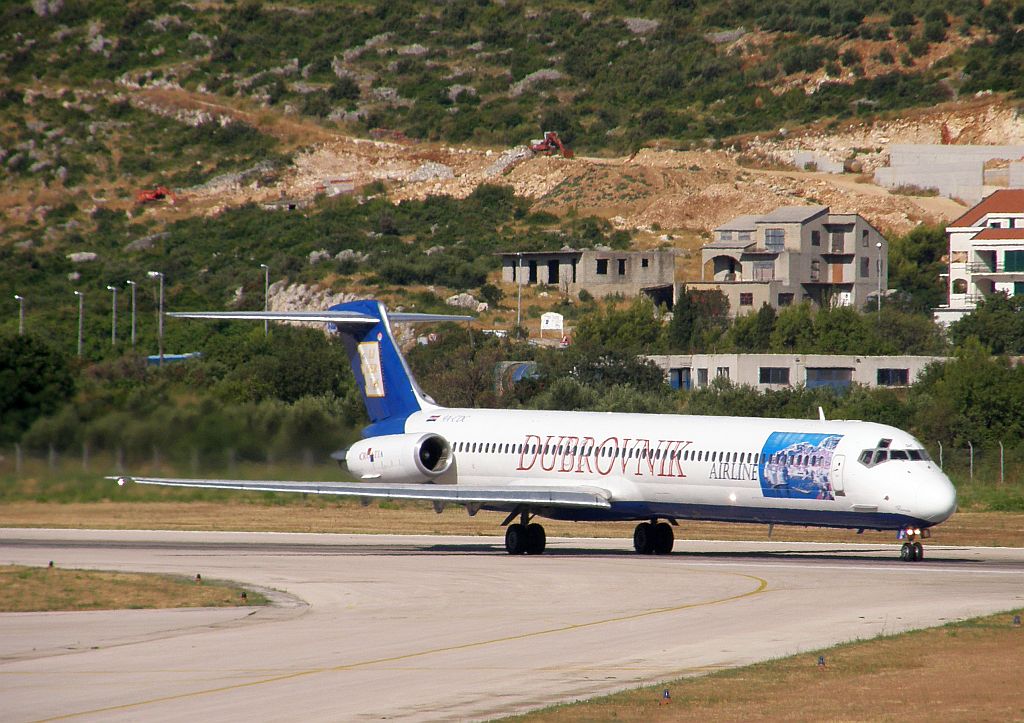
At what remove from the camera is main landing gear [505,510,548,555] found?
34625mm

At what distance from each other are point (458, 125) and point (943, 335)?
246ft

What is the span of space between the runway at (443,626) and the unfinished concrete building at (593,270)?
81.9 m

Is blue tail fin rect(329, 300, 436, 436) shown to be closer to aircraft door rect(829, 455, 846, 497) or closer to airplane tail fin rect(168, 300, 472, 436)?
airplane tail fin rect(168, 300, 472, 436)

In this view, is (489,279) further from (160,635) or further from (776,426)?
(160,635)

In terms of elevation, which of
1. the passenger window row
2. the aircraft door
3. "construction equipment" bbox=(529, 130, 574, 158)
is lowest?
the aircraft door

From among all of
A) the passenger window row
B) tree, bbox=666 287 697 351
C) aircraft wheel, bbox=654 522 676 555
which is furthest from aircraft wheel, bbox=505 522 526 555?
tree, bbox=666 287 697 351

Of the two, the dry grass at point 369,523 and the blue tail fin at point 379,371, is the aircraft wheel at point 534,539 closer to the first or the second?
the blue tail fin at point 379,371

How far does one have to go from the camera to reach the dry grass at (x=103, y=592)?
2408 centimetres

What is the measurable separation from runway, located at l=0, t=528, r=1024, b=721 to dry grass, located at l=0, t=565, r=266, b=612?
78cm

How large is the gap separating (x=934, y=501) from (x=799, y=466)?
271cm

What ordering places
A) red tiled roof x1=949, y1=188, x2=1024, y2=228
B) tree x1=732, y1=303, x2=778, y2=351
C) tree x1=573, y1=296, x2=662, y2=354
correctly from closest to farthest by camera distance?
tree x1=732, y1=303, x2=778, y2=351 < tree x1=573, y1=296, x2=662, y2=354 < red tiled roof x1=949, y1=188, x2=1024, y2=228

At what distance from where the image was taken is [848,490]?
102ft

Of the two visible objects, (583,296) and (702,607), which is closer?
(702,607)

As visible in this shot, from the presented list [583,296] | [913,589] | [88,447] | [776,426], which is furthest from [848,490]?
[583,296]
